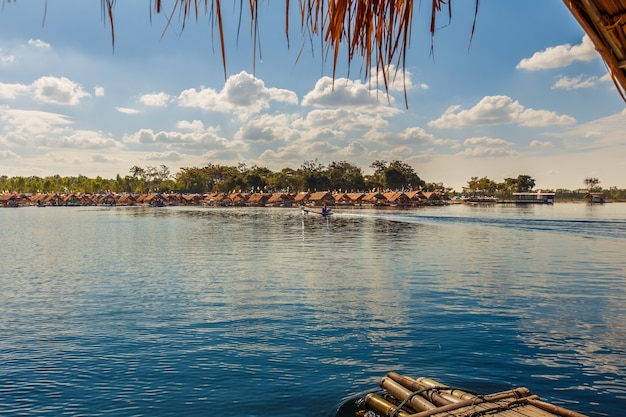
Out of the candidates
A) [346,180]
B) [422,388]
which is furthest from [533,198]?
[422,388]

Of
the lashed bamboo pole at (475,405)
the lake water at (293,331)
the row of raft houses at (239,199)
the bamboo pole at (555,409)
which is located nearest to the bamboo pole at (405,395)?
the lashed bamboo pole at (475,405)

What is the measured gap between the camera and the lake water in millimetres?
7875

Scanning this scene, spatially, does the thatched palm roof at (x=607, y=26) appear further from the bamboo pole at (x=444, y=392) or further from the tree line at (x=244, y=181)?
the tree line at (x=244, y=181)

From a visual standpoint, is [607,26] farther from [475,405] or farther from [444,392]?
[444,392]

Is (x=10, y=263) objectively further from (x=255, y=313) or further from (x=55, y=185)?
(x=55, y=185)

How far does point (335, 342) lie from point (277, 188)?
11997cm

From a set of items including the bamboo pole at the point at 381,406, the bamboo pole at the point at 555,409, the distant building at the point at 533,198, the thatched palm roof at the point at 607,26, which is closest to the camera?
the thatched palm roof at the point at 607,26

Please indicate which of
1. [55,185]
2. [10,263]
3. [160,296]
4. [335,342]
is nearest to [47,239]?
[10,263]

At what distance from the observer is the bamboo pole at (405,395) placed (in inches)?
218

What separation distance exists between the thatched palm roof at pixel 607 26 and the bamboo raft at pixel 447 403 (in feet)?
12.9

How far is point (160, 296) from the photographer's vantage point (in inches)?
602

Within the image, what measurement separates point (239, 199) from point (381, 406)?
113866 mm

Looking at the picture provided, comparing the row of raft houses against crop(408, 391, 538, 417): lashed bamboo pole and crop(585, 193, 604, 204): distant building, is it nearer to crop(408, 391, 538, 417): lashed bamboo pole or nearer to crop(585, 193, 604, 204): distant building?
crop(585, 193, 604, 204): distant building

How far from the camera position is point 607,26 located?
1.94 meters
